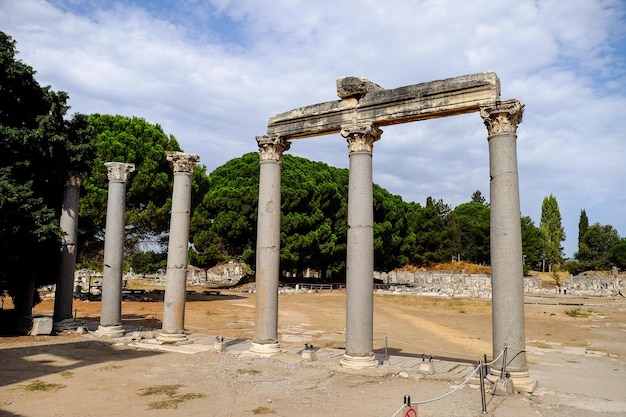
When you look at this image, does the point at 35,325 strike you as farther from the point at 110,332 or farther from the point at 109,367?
the point at 109,367

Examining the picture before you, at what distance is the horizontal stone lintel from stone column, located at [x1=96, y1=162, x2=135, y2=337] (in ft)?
20.4

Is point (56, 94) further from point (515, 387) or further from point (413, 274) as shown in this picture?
point (413, 274)

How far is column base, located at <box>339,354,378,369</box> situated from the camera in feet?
36.6

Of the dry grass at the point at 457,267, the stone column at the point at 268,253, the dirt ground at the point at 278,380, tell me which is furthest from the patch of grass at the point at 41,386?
the dry grass at the point at 457,267

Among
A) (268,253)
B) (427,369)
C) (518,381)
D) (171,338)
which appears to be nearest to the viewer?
(518,381)

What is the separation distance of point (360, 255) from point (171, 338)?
6.81 metres

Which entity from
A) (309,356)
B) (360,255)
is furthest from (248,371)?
(360,255)

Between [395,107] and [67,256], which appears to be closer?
[395,107]

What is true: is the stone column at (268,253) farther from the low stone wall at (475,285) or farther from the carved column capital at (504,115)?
the low stone wall at (475,285)

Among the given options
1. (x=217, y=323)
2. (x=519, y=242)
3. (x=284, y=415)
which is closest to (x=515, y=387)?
(x=519, y=242)

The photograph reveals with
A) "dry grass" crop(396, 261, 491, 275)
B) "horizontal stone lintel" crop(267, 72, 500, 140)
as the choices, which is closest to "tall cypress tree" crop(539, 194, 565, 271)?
"dry grass" crop(396, 261, 491, 275)

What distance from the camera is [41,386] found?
906 centimetres

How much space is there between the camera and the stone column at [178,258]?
14648 mm

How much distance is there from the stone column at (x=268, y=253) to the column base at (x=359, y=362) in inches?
94.2
